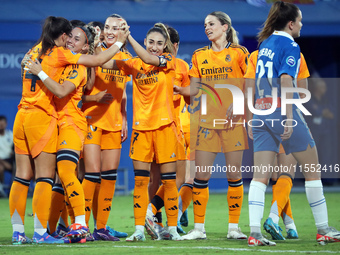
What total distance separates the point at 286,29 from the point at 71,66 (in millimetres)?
2146

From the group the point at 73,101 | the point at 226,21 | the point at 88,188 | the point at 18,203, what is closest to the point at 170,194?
the point at 88,188

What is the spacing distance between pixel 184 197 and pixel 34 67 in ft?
8.29

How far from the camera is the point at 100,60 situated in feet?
20.3

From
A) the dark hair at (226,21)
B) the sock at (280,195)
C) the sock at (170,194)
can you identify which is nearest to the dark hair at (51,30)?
the dark hair at (226,21)

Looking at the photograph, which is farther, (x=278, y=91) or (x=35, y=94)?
(x=35, y=94)

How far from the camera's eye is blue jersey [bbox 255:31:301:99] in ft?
18.4

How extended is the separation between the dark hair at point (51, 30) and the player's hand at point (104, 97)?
82cm

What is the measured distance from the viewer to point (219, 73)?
6.72m

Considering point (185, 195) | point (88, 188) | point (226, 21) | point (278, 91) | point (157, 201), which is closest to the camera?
point (278, 91)

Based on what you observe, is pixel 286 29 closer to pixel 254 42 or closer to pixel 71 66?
pixel 71 66

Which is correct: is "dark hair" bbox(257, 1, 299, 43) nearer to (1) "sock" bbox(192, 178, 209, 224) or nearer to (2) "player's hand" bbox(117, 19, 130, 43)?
(2) "player's hand" bbox(117, 19, 130, 43)

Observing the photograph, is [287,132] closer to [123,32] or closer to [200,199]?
[200,199]

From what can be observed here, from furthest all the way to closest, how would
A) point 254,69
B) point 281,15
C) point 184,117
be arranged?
point 184,117 → point 254,69 → point 281,15

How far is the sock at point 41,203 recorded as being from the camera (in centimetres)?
601
